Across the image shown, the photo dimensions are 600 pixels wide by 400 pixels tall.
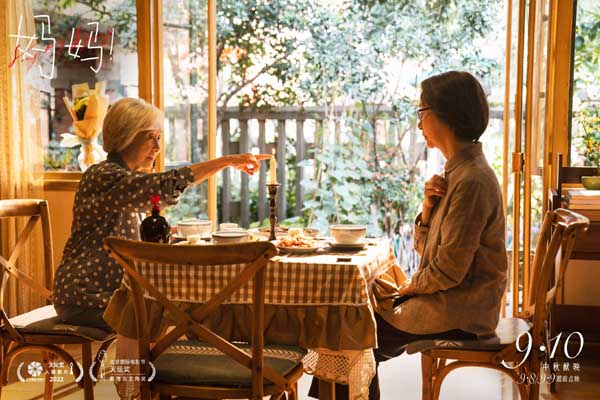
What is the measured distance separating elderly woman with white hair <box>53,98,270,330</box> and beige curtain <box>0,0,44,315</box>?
1.48 meters

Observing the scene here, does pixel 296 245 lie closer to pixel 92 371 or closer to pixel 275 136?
pixel 92 371


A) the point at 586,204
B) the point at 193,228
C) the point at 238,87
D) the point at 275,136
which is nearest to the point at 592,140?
the point at 586,204

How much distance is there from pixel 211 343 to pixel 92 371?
76 cm

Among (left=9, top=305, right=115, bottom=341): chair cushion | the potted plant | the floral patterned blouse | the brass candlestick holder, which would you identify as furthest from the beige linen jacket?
the potted plant

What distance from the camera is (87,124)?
13.1ft

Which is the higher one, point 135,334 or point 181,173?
point 181,173

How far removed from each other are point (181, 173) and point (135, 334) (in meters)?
0.56

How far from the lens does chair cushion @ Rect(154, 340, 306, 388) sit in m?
1.94

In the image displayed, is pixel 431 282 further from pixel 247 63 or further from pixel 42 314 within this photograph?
pixel 247 63

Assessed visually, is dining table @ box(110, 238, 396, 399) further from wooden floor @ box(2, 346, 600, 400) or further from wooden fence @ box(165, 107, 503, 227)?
wooden fence @ box(165, 107, 503, 227)

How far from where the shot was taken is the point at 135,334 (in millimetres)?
2217

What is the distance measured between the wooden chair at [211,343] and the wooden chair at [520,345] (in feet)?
1.48

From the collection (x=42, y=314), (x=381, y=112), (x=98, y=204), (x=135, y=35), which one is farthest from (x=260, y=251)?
(x=381, y=112)

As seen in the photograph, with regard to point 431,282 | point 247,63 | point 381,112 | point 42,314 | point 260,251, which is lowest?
point 42,314
